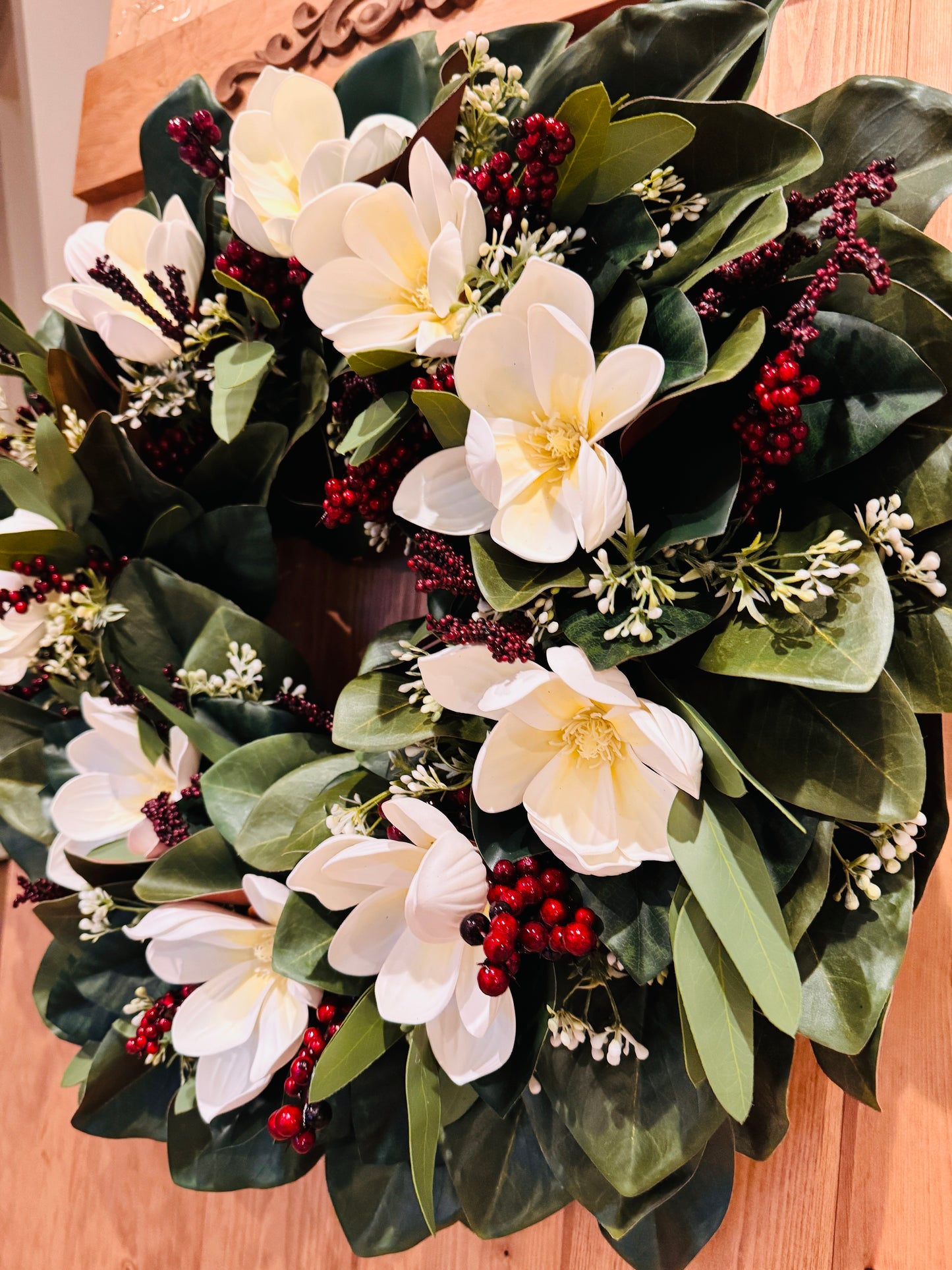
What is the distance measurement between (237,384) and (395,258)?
7.6 inches

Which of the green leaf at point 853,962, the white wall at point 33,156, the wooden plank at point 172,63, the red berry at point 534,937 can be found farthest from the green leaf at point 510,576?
the white wall at point 33,156

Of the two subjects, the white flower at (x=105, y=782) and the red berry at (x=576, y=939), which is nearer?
the red berry at (x=576, y=939)

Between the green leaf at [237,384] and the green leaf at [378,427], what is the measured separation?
0.15m

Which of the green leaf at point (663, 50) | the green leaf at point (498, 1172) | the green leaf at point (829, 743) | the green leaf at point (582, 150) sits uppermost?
the green leaf at point (663, 50)

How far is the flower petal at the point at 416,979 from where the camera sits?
67cm

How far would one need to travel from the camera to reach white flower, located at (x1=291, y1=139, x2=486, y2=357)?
2.08ft

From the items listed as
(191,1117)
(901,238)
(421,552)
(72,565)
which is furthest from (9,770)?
(901,238)

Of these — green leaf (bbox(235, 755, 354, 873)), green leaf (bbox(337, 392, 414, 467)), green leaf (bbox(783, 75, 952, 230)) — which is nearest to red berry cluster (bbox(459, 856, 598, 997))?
green leaf (bbox(235, 755, 354, 873))

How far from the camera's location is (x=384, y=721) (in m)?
0.71

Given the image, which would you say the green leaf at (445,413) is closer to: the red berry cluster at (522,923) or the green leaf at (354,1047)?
the red berry cluster at (522,923)

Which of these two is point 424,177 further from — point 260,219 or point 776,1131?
point 776,1131

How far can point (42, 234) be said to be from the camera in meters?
1.57

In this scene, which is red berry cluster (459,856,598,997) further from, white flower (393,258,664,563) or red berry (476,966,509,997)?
white flower (393,258,664,563)

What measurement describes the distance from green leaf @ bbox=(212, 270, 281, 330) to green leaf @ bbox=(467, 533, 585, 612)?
1.13 feet
